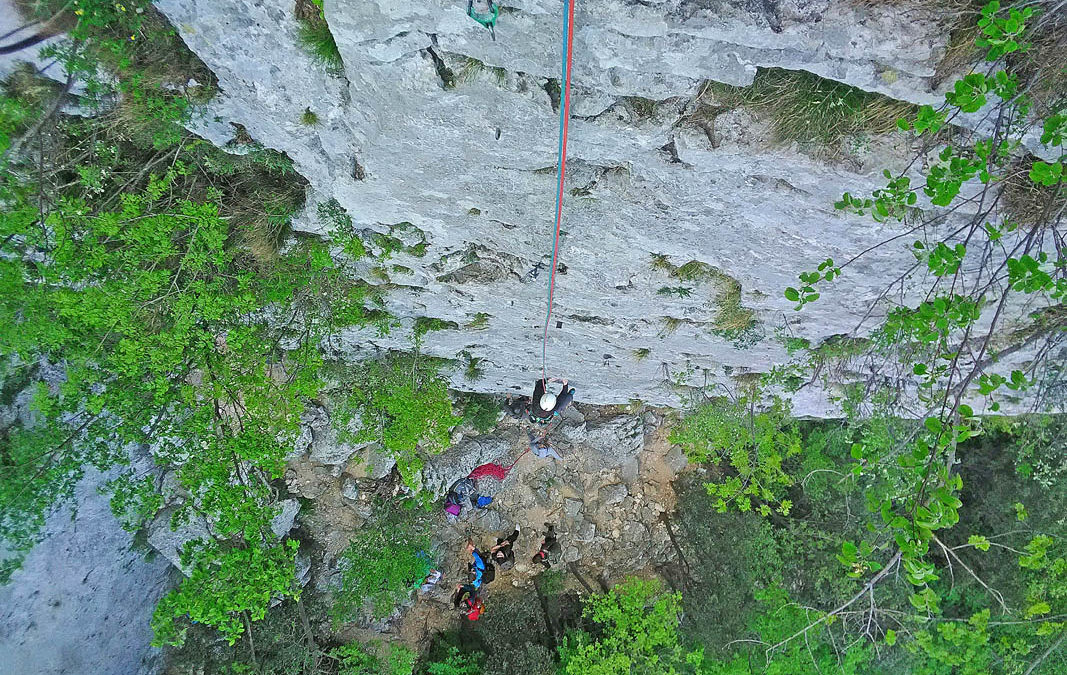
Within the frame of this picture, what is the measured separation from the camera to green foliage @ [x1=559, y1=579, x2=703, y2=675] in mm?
6809

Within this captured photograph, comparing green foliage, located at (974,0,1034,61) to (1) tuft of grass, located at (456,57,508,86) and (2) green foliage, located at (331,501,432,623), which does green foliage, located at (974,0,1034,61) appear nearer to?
(1) tuft of grass, located at (456,57,508,86)

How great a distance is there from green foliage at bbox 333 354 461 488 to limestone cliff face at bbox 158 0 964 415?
97cm

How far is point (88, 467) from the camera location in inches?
214

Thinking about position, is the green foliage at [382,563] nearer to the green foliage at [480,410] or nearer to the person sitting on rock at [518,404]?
the green foliage at [480,410]

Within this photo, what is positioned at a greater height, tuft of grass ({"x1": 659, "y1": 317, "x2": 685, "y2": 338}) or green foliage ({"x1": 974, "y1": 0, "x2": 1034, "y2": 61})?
tuft of grass ({"x1": 659, "y1": 317, "x2": 685, "y2": 338})

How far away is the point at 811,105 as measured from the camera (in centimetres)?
302

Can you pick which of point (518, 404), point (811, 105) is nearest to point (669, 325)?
point (811, 105)

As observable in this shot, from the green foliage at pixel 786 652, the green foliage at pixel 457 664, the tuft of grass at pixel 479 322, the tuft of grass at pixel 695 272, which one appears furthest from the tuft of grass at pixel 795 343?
the green foliage at pixel 457 664

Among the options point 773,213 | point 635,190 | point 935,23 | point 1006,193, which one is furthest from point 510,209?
point 1006,193

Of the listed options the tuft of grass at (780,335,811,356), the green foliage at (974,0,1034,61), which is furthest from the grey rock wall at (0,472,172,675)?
the green foliage at (974,0,1034,61)

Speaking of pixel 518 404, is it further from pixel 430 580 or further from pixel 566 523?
pixel 430 580

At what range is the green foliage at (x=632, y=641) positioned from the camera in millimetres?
6809

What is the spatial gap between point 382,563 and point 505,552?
2.03 meters

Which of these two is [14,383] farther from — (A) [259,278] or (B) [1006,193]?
(B) [1006,193]
